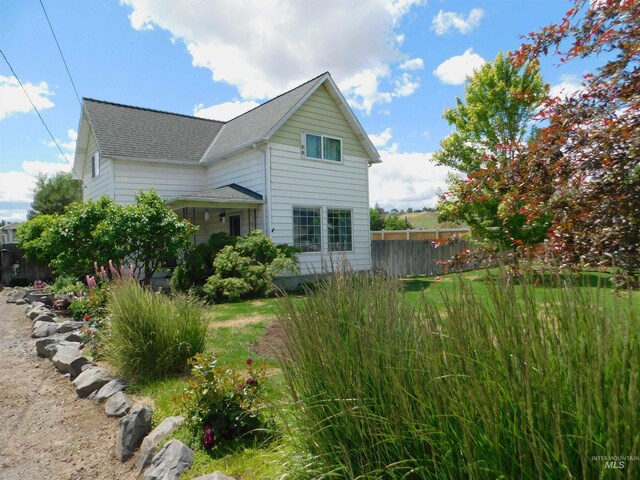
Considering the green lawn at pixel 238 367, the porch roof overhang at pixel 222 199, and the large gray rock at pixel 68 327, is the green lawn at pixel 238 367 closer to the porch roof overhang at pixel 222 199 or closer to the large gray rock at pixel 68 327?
the large gray rock at pixel 68 327

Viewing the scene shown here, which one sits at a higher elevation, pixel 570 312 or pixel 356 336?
pixel 570 312

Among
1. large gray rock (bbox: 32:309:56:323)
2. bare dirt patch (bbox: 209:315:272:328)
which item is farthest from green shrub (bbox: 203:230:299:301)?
large gray rock (bbox: 32:309:56:323)

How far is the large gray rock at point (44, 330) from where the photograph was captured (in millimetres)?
6781

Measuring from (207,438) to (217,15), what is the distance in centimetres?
912

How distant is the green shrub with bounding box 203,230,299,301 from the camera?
10516 mm

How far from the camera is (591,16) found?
2582 mm

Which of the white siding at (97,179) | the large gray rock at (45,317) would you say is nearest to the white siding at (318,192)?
the white siding at (97,179)

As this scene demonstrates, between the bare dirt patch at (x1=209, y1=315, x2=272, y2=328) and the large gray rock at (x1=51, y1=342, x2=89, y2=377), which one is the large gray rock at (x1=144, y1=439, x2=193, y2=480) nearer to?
the large gray rock at (x1=51, y1=342, x2=89, y2=377)

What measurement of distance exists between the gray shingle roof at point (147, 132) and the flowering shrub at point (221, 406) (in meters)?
→ 12.3

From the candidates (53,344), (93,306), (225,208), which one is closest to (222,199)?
(225,208)

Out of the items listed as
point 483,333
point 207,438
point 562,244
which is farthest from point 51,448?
point 562,244

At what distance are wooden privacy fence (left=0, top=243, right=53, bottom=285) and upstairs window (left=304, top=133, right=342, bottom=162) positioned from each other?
409 inches

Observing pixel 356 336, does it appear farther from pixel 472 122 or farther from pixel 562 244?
pixel 472 122

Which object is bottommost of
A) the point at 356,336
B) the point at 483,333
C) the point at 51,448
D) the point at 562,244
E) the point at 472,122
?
the point at 51,448
